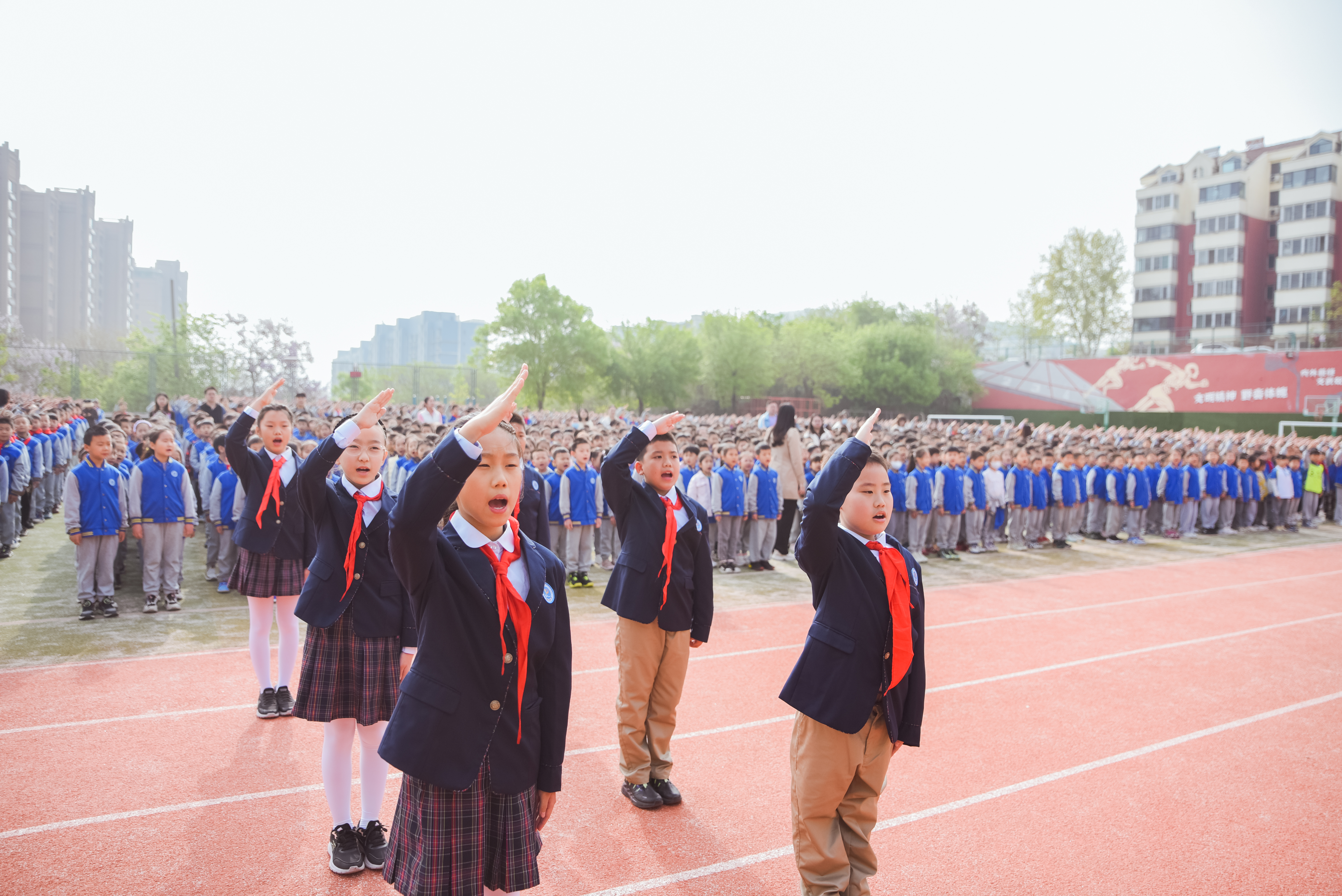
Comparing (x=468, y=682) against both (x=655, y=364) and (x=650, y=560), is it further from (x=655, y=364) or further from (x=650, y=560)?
(x=655, y=364)

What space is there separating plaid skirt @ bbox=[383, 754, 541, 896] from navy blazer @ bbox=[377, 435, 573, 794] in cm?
8

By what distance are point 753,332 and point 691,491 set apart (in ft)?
138

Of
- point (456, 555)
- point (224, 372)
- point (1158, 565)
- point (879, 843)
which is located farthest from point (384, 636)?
point (224, 372)

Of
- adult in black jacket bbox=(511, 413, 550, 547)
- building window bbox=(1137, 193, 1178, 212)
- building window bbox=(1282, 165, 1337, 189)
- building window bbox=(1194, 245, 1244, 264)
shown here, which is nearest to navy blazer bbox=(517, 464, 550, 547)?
adult in black jacket bbox=(511, 413, 550, 547)

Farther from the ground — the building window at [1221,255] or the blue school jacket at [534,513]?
the building window at [1221,255]

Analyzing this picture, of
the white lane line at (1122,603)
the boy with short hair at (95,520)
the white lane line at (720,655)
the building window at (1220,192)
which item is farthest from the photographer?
the building window at (1220,192)

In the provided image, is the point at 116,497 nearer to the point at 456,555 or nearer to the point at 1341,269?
the point at 456,555

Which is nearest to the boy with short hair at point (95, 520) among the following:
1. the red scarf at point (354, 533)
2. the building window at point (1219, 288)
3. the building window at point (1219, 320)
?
the red scarf at point (354, 533)

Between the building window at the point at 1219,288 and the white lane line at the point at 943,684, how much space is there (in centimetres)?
6000

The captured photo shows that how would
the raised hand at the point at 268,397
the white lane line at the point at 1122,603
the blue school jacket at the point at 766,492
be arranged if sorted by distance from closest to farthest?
the raised hand at the point at 268,397 < the white lane line at the point at 1122,603 < the blue school jacket at the point at 766,492

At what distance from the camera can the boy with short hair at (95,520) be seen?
800 cm

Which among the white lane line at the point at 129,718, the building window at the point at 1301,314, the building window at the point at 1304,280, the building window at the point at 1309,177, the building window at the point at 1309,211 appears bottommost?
the white lane line at the point at 129,718

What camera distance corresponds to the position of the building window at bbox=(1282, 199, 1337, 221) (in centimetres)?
5347

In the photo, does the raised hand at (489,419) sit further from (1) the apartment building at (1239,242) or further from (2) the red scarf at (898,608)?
(1) the apartment building at (1239,242)
